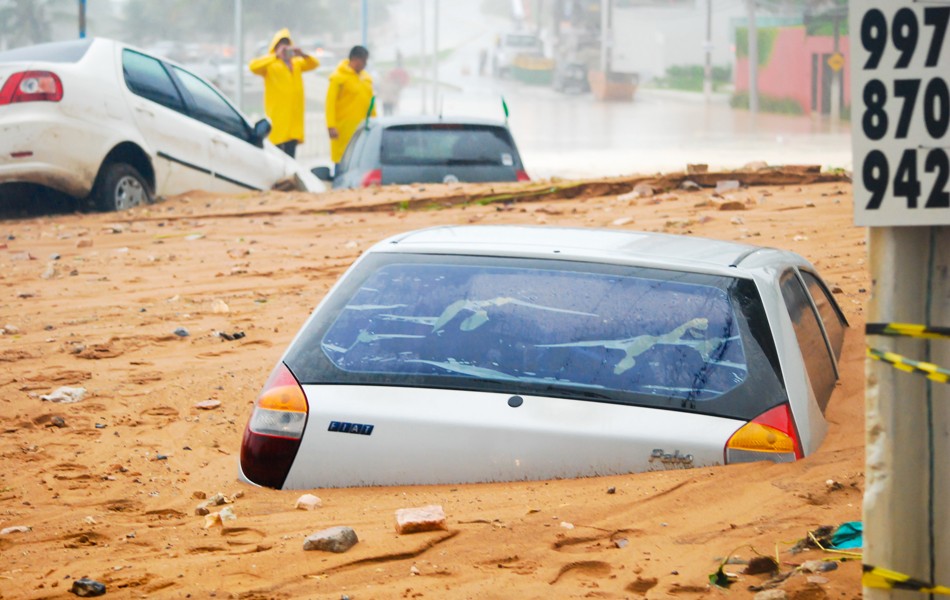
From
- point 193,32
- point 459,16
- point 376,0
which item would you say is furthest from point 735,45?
point 459,16

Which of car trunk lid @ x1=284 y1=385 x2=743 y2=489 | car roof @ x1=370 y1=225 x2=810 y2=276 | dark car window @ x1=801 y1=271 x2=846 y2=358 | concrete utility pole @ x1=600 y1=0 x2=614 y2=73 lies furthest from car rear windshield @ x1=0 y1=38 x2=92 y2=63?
concrete utility pole @ x1=600 y1=0 x2=614 y2=73

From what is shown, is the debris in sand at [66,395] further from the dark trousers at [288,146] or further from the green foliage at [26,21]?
the green foliage at [26,21]

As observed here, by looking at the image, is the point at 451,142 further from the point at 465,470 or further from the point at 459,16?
the point at 459,16

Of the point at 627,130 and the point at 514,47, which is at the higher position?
the point at 514,47

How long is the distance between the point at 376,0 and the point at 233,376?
9290cm

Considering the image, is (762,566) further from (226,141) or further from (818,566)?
(226,141)

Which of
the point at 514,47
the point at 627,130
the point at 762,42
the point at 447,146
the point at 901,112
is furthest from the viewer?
the point at 514,47

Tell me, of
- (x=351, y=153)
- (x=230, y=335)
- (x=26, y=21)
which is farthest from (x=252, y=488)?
(x=26, y=21)

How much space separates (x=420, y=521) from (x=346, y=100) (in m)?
12.5

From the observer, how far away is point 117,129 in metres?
12.5

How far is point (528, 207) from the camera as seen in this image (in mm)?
12109

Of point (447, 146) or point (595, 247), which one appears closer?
point (595, 247)

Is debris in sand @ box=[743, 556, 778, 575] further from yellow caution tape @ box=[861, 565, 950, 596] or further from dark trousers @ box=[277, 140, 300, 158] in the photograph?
dark trousers @ box=[277, 140, 300, 158]

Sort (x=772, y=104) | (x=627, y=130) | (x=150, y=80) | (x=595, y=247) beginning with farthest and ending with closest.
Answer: (x=772, y=104)
(x=627, y=130)
(x=150, y=80)
(x=595, y=247)
